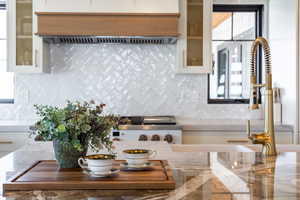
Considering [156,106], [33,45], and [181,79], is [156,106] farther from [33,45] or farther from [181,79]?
[33,45]

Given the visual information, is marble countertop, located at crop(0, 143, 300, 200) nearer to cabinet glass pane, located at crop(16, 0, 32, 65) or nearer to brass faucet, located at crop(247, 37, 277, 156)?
brass faucet, located at crop(247, 37, 277, 156)

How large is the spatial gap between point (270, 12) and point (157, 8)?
133 cm

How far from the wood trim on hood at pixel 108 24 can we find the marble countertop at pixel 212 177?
1.80 metres

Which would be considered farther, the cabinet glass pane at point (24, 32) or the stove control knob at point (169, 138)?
the cabinet glass pane at point (24, 32)

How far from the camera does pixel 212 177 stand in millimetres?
1466

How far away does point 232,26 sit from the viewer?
443cm

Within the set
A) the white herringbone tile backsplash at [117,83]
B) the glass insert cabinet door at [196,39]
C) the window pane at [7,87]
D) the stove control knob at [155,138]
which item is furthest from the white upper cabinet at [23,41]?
the glass insert cabinet door at [196,39]

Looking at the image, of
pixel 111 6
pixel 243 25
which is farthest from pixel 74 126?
pixel 243 25

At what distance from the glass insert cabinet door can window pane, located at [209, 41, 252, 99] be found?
1.69 feet

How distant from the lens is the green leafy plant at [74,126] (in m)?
1.49

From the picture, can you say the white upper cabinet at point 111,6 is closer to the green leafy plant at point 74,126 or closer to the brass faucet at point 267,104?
the brass faucet at point 267,104

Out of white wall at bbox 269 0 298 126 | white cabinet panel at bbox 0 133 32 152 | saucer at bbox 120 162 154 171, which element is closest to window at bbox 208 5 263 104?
white wall at bbox 269 0 298 126

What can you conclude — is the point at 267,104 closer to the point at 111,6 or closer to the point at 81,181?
the point at 81,181

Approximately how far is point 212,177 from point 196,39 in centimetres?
266
